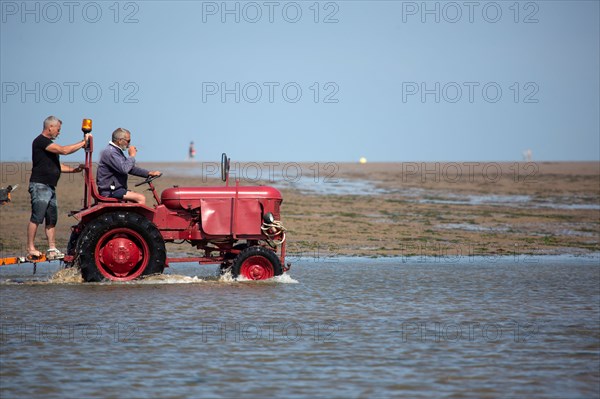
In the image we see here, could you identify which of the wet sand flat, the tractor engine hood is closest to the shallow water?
the tractor engine hood

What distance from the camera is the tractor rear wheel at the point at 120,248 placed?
37.6 feet

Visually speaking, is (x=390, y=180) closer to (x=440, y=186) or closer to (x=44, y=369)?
(x=440, y=186)

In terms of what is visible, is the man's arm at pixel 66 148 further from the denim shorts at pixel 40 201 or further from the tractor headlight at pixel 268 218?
the tractor headlight at pixel 268 218

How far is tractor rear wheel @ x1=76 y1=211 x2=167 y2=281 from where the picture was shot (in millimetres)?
11461

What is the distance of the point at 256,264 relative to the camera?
470 inches

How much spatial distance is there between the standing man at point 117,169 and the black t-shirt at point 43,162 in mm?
526

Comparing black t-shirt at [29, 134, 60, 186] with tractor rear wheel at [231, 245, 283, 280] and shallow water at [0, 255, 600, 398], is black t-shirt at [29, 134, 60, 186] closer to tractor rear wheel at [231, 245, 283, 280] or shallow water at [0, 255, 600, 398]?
shallow water at [0, 255, 600, 398]

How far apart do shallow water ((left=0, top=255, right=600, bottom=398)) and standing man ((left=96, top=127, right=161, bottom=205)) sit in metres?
1.08

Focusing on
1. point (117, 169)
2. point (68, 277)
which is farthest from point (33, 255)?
point (117, 169)

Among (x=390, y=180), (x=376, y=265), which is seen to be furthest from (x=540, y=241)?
(x=390, y=180)

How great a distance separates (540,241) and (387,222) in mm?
4535

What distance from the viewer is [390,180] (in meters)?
43.6

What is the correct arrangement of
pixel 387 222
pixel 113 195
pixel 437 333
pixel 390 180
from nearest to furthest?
pixel 437 333 < pixel 113 195 < pixel 387 222 < pixel 390 180

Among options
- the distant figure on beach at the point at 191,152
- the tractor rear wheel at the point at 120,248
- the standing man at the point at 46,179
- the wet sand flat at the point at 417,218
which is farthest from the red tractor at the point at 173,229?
the distant figure on beach at the point at 191,152
